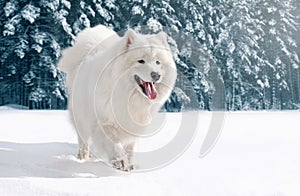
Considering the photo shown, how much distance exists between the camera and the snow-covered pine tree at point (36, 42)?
1775cm

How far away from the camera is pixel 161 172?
381cm

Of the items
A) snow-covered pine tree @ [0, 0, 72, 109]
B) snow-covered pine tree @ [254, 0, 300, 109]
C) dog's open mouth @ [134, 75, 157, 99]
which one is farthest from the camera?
snow-covered pine tree @ [254, 0, 300, 109]

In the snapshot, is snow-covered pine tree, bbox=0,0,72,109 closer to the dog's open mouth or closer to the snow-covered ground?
the snow-covered ground

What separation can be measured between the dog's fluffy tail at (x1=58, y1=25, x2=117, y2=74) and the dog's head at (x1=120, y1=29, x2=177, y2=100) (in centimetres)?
86

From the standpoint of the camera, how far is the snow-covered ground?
2.90 m

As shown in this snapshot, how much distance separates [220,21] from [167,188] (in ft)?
75.2

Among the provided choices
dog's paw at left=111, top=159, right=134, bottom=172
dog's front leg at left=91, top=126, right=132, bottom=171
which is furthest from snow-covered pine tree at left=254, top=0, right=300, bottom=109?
dog's paw at left=111, top=159, right=134, bottom=172

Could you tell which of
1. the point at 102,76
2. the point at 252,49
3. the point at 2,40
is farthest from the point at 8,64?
the point at 102,76

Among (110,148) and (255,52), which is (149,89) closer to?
(110,148)

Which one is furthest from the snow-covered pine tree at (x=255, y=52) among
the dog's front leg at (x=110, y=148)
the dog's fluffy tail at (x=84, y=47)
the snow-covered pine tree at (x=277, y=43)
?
the dog's front leg at (x=110, y=148)

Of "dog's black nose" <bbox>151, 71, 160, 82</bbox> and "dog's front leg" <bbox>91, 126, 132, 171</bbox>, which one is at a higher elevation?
"dog's black nose" <bbox>151, 71, 160, 82</bbox>

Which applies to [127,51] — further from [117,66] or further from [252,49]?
[252,49]

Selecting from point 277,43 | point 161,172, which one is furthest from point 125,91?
point 277,43

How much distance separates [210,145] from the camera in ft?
18.1
